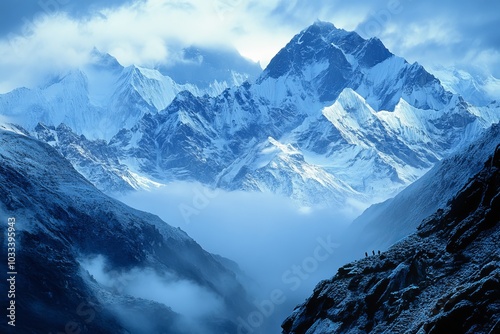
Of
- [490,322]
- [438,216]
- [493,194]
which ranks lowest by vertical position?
[490,322]

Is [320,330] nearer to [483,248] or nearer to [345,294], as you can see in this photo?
[345,294]

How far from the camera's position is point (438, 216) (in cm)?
6906

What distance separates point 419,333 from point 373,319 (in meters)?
12.3

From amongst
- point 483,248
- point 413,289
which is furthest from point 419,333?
point 483,248

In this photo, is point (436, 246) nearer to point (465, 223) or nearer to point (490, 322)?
point (465, 223)

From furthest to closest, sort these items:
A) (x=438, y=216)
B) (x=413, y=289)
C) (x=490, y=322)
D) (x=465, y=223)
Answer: (x=438, y=216)
(x=465, y=223)
(x=413, y=289)
(x=490, y=322)

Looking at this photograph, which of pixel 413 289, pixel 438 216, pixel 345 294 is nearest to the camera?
pixel 413 289

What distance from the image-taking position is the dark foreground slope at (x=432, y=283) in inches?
1601

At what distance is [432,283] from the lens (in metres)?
53.3

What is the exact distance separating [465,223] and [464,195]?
675 centimetres

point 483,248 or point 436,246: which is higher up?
point 436,246

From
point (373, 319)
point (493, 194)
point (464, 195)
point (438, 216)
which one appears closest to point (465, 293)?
point (373, 319)

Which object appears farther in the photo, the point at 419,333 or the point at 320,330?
the point at 320,330

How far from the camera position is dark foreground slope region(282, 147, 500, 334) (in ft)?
133
